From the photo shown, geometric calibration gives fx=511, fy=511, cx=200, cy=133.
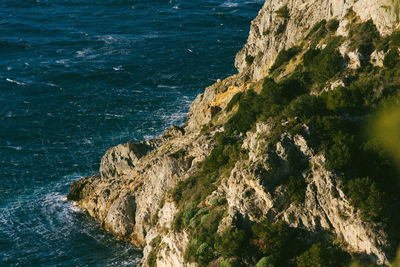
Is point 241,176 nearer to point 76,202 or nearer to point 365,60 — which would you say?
point 365,60

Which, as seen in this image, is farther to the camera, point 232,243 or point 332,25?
point 332,25

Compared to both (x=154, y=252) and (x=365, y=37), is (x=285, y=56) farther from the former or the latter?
(x=154, y=252)

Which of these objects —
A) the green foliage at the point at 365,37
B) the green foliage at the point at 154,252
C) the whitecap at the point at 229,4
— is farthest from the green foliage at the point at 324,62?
the whitecap at the point at 229,4

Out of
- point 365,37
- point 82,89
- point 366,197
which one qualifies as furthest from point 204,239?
point 82,89

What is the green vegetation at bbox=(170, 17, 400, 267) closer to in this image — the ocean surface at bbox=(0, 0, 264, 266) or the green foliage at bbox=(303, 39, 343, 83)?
the green foliage at bbox=(303, 39, 343, 83)

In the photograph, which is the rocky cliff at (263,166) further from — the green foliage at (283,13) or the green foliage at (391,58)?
the green foliage at (391,58)

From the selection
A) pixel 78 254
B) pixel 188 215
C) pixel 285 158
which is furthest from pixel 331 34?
pixel 78 254
